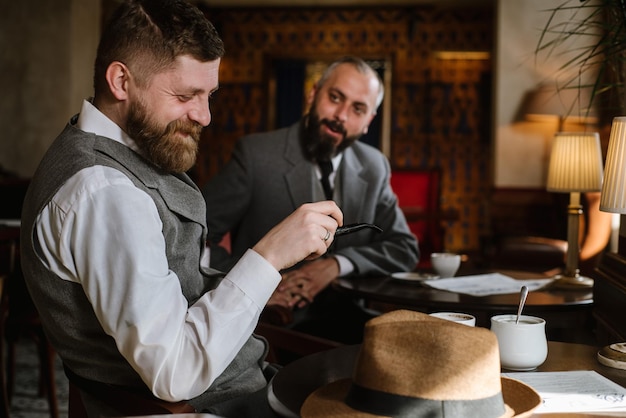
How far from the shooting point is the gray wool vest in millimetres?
1347

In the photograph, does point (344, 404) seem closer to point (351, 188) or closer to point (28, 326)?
point (351, 188)

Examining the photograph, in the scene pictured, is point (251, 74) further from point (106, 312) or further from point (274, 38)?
point (106, 312)

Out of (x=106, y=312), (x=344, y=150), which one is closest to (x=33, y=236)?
(x=106, y=312)

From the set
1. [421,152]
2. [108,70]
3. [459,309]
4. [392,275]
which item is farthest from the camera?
[421,152]

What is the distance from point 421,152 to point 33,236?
7.61m

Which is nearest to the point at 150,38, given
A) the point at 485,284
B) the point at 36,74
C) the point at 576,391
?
the point at 576,391

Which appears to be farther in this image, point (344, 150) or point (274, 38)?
point (274, 38)

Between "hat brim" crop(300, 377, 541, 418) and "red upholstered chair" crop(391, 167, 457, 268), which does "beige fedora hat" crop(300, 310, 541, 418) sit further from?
"red upholstered chair" crop(391, 167, 457, 268)

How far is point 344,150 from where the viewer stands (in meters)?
2.91

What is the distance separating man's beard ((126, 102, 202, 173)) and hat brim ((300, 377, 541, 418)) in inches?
22.9

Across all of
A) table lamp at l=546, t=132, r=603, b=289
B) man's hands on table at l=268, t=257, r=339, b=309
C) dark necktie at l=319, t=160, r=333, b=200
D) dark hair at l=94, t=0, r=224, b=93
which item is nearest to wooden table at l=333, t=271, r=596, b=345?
man's hands on table at l=268, t=257, r=339, b=309

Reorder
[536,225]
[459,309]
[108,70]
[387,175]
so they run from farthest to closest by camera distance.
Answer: [536,225]
[387,175]
[459,309]
[108,70]

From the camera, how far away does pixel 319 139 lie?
2805 millimetres

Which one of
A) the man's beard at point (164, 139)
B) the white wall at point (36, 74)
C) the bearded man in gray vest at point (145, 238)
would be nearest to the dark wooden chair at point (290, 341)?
the bearded man in gray vest at point (145, 238)
